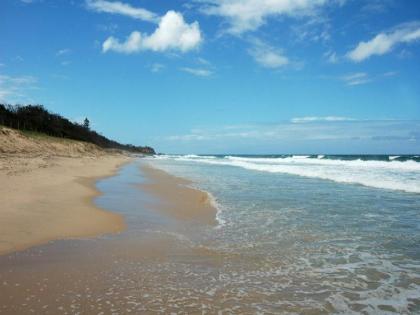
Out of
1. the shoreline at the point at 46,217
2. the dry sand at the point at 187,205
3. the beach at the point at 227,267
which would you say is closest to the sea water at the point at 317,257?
the beach at the point at 227,267

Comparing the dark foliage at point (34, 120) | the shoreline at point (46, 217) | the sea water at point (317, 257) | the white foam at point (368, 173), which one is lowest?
the sea water at point (317, 257)

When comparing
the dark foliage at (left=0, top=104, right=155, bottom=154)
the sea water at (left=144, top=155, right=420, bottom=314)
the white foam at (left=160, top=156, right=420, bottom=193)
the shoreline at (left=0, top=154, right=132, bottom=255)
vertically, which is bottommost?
the sea water at (left=144, top=155, right=420, bottom=314)

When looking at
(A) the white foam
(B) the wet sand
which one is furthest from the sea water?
(A) the white foam

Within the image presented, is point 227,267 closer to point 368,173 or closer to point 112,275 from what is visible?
point 112,275

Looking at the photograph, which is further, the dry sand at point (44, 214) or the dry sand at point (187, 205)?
the dry sand at point (187, 205)

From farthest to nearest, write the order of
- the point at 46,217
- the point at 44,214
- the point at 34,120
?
the point at 34,120 → the point at 44,214 → the point at 46,217

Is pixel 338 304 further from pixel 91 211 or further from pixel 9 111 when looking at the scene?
pixel 9 111

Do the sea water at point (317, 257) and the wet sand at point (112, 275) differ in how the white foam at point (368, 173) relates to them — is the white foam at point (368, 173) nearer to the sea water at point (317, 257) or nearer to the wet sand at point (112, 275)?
the sea water at point (317, 257)

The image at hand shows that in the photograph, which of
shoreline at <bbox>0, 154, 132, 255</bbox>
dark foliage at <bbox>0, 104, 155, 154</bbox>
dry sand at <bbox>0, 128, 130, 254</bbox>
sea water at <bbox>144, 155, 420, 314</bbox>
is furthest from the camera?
dark foliage at <bbox>0, 104, 155, 154</bbox>

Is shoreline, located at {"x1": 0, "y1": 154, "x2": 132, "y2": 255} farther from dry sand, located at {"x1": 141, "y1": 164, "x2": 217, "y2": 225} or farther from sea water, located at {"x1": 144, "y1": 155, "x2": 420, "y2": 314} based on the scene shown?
sea water, located at {"x1": 144, "y1": 155, "x2": 420, "y2": 314}

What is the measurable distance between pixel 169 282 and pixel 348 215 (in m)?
6.97

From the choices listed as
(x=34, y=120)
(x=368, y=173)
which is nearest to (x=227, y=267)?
(x=368, y=173)

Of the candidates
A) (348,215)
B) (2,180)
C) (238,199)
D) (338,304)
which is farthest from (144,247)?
(2,180)

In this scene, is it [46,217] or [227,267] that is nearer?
[227,267]
